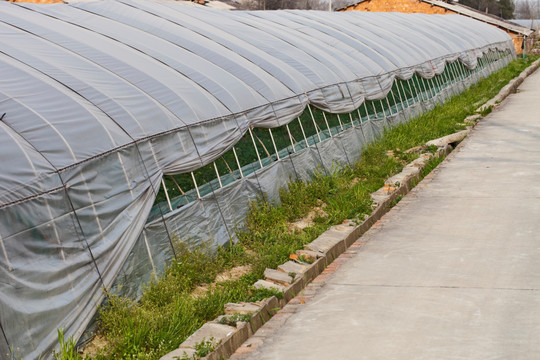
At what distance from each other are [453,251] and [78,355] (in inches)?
209

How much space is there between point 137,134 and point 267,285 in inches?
101

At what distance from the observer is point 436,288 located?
837 centimetres

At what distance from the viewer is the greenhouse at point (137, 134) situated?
708 centimetres

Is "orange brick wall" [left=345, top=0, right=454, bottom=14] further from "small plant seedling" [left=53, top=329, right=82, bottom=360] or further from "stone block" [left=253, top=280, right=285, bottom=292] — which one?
"small plant seedling" [left=53, top=329, right=82, bottom=360]

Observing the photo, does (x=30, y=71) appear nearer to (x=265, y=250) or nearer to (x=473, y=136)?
(x=265, y=250)

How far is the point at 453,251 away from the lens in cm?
977

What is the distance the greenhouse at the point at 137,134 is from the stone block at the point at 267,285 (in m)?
1.28

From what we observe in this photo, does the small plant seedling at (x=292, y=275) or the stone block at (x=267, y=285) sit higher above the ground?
the stone block at (x=267, y=285)

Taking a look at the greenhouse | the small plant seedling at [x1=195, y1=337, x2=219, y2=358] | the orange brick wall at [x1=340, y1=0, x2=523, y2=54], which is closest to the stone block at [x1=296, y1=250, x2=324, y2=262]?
the greenhouse

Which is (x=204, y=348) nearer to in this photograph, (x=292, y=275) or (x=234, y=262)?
(x=292, y=275)

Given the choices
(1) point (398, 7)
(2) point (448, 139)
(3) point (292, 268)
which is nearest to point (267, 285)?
(3) point (292, 268)

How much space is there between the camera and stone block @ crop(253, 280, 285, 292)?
8.23 m

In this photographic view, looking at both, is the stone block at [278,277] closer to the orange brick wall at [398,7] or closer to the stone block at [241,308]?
the stone block at [241,308]

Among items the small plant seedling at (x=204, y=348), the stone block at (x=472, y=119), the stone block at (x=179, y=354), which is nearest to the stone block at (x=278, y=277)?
the small plant seedling at (x=204, y=348)
